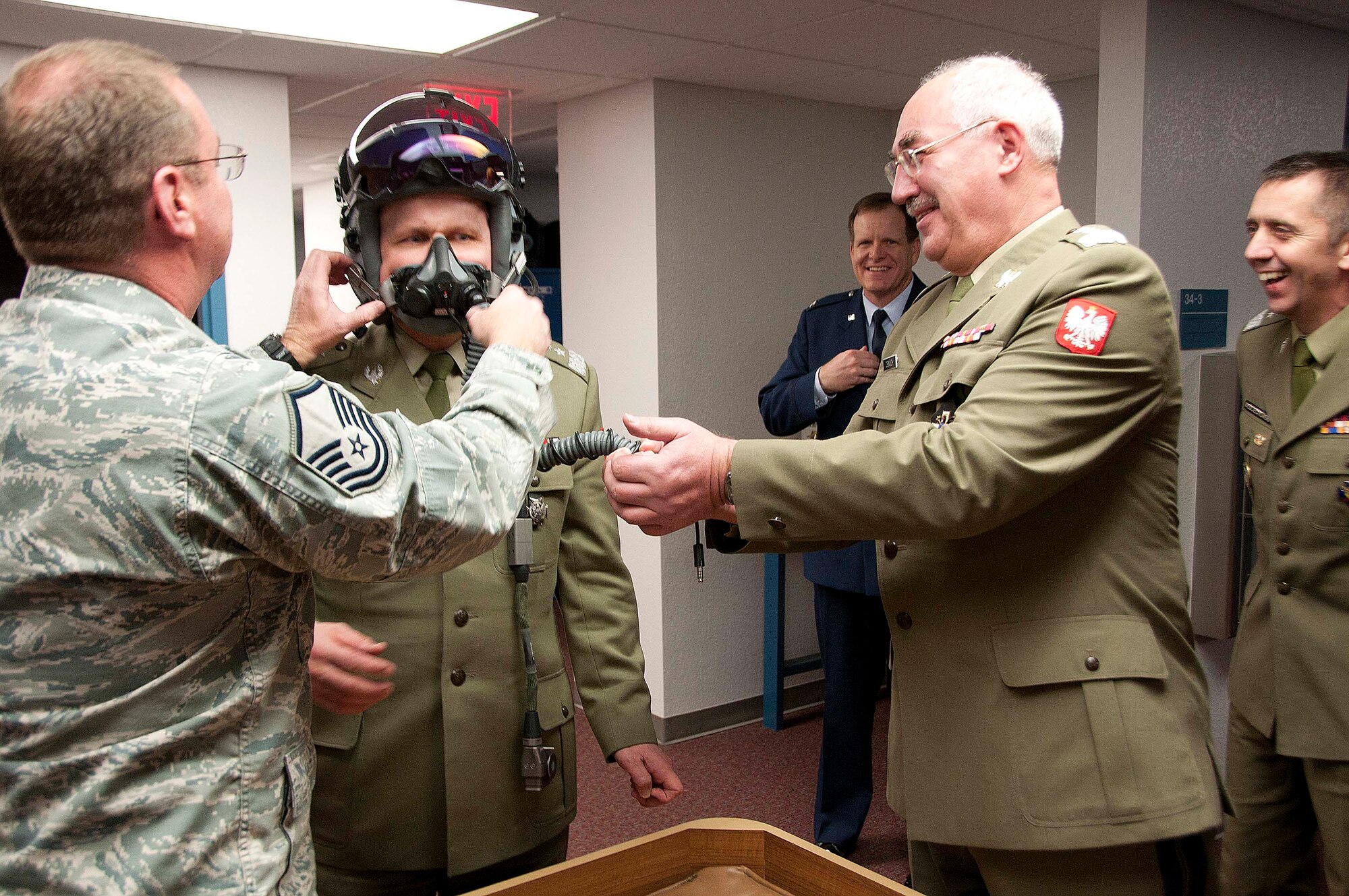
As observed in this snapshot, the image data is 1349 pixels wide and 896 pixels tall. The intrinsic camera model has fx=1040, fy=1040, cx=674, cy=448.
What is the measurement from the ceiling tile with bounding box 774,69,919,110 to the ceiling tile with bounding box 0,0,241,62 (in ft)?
7.01

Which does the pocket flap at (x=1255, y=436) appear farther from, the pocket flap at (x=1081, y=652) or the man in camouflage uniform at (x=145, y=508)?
the man in camouflage uniform at (x=145, y=508)

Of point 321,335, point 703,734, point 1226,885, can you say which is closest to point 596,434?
point 321,335

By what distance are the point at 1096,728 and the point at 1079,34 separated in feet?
9.71

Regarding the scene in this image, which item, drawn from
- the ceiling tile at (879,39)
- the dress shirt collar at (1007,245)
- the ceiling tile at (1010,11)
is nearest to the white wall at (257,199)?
the ceiling tile at (879,39)

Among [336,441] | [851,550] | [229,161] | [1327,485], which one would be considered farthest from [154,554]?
[851,550]

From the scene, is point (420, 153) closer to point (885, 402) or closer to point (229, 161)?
point (229, 161)

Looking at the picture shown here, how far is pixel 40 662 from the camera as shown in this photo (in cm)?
87

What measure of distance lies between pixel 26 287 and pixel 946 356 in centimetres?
113

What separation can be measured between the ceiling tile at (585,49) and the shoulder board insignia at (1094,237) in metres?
2.18

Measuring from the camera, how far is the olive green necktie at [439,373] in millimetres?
1594

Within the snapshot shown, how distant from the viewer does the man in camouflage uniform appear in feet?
2.80

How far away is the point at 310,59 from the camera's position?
12.0 feet

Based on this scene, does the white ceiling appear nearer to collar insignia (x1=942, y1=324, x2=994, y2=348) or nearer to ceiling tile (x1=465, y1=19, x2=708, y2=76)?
ceiling tile (x1=465, y1=19, x2=708, y2=76)

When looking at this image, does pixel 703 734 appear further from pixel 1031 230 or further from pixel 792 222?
pixel 1031 230
